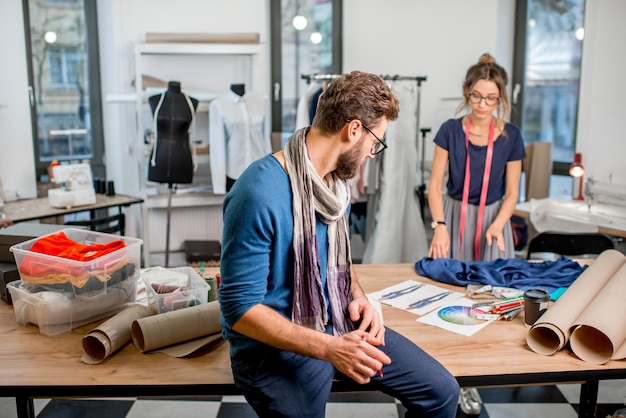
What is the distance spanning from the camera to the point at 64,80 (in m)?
5.09

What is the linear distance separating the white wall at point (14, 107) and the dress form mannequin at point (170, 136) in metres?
0.91

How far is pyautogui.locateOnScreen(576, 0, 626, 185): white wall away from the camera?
168 inches

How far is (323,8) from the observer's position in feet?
17.9

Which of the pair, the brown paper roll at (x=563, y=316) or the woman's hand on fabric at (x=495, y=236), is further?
the woman's hand on fabric at (x=495, y=236)

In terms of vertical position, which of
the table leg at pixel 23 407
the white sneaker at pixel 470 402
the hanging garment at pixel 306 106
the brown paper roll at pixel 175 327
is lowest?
the white sneaker at pixel 470 402

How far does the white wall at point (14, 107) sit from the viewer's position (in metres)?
4.41

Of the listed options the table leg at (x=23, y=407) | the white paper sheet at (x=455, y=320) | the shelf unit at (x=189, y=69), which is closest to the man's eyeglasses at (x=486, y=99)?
the white paper sheet at (x=455, y=320)

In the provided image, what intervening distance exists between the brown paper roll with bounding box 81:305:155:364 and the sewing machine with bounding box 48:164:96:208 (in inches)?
98.6

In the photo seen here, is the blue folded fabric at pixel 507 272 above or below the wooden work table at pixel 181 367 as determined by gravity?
above

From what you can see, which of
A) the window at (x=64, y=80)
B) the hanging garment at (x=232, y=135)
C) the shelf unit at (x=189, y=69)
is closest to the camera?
the shelf unit at (x=189, y=69)

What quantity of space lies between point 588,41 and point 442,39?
1249 mm

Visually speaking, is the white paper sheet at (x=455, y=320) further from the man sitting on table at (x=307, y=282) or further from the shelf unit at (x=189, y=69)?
the shelf unit at (x=189, y=69)

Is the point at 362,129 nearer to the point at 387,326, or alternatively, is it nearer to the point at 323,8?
the point at 387,326

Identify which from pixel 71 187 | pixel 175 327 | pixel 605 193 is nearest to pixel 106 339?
pixel 175 327
